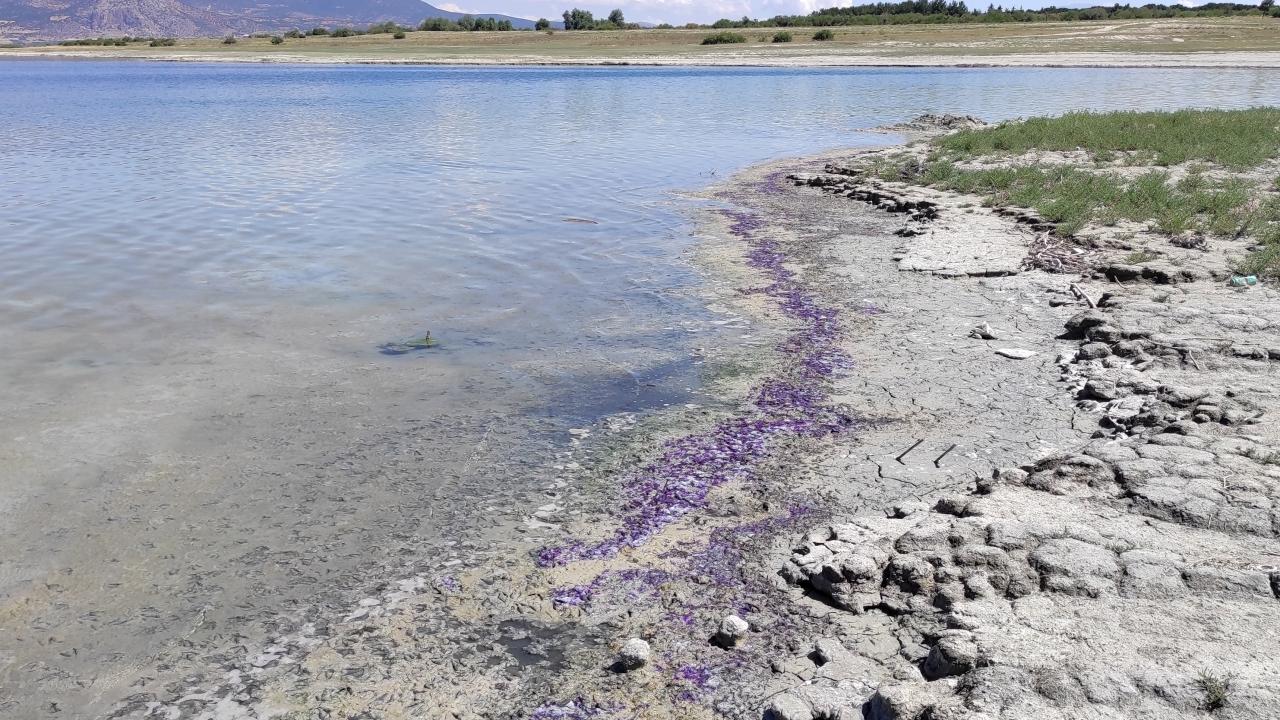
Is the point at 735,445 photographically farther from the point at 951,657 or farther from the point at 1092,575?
the point at 951,657

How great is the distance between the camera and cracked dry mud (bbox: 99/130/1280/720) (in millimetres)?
3969

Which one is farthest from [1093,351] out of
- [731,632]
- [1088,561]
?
[731,632]

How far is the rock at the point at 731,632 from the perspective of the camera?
452cm

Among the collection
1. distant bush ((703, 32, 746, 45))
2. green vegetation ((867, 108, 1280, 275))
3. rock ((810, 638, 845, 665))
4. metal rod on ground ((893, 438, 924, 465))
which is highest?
distant bush ((703, 32, 746, 45))

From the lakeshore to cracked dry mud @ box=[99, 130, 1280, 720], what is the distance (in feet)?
188

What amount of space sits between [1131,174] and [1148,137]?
150 inches

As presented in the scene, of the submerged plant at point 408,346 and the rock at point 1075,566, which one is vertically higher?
the submerged plant at point 408,346

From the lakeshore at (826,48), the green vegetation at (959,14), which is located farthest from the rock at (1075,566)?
the green vegetation at (959,14)

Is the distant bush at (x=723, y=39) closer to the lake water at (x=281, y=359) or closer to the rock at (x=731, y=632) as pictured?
the lake water at (x=281, y=359)

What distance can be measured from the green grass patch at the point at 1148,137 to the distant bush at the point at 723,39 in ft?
204

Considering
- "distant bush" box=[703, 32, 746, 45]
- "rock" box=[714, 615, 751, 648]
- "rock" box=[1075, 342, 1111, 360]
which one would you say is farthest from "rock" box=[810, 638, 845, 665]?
"distant bush" box=[703, 32, 746, 45]

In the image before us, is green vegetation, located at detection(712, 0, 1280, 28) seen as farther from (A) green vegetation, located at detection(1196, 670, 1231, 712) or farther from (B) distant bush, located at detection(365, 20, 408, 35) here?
(A) green vegetation, located at detection(1196, 670, 1231, 712)

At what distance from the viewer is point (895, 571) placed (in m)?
4.85

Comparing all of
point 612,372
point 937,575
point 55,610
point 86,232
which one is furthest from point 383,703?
point 86,232
